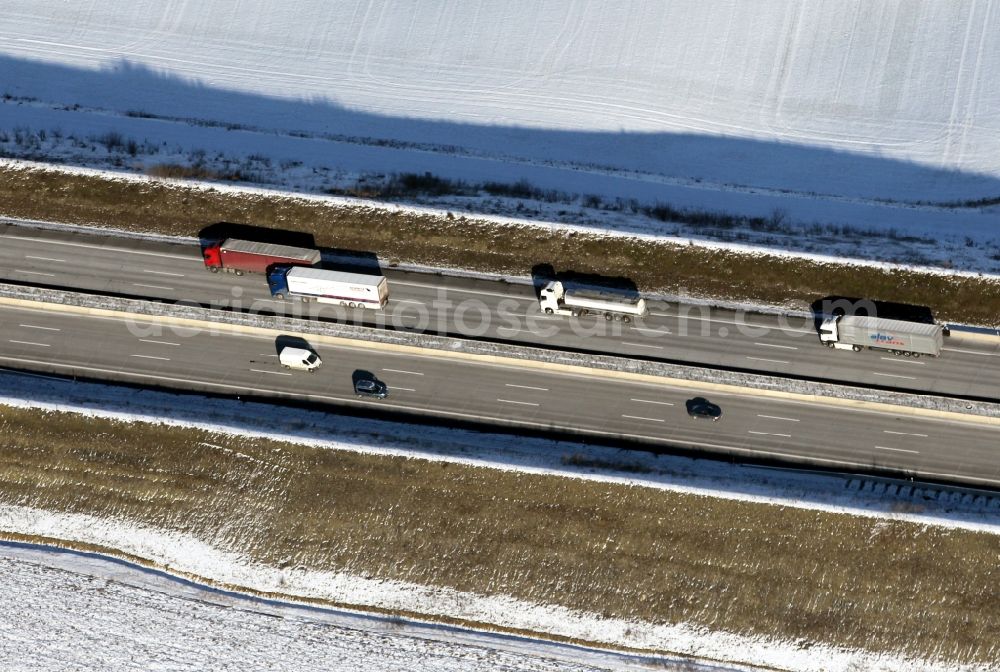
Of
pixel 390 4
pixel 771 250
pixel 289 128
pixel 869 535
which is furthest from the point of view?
pixel 390 4

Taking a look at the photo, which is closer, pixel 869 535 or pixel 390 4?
pixel 869 535

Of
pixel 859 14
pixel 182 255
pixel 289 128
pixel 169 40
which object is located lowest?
pixel 182 255

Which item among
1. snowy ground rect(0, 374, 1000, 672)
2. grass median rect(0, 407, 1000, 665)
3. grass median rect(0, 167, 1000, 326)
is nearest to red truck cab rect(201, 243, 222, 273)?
grass median rect(0, 167, 1000, 326)

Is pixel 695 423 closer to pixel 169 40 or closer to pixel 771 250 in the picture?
pixel 771 250

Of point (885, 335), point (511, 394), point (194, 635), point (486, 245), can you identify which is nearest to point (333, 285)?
point (486, 245)

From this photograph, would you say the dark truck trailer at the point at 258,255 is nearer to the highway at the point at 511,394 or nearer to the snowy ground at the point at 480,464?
the highway at the point at 511,394

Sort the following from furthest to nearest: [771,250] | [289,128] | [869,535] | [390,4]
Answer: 1. [390,4]
2. [289,128]
3. [771,250]
4. [869,535]

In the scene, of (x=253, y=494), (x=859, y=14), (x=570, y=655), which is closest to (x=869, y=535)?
(x=570, y=655)
